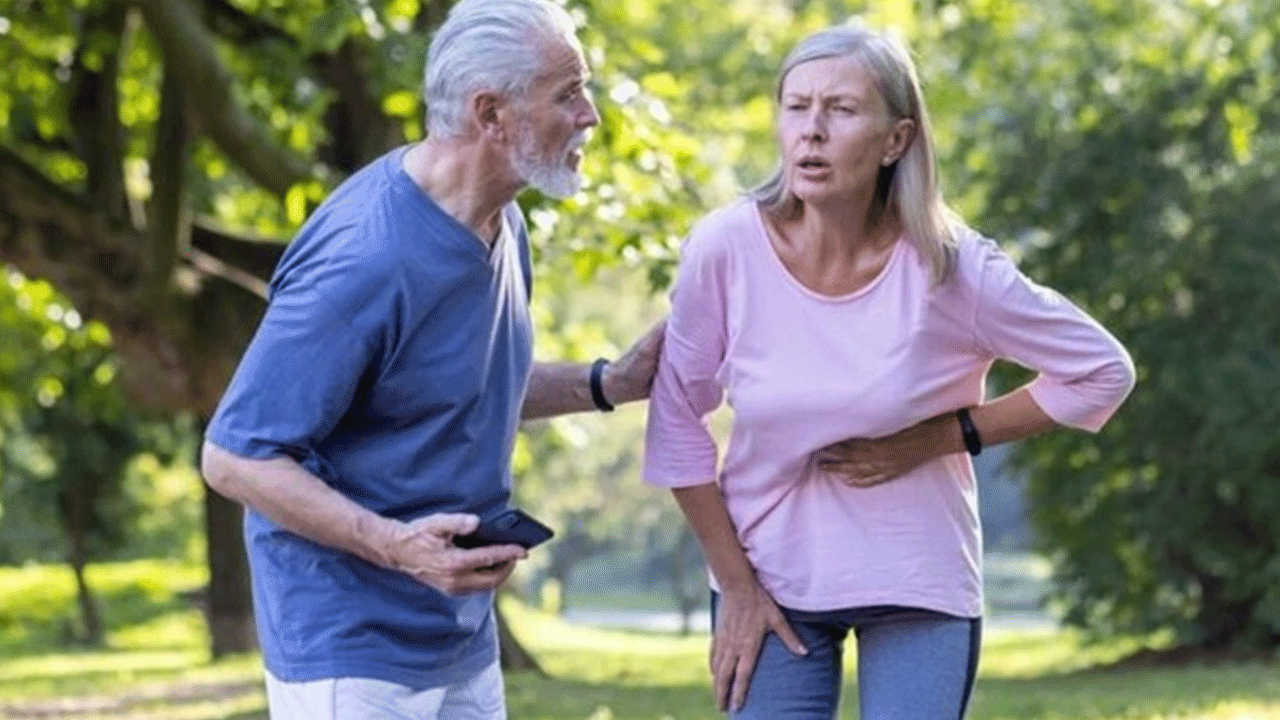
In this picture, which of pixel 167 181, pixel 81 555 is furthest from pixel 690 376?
pixel 81 555

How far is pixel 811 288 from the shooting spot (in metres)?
5.11

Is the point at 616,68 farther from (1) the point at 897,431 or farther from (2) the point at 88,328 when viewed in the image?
(1) the point at 897,431

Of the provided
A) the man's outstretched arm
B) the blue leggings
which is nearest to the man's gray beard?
the man's outstretched arm

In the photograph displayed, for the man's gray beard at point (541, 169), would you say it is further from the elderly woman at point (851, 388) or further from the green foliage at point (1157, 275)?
the green foliage at point (1157, 275)

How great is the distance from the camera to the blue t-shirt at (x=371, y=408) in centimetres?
455

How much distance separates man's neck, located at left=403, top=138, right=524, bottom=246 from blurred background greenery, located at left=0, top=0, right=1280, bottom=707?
8.07m

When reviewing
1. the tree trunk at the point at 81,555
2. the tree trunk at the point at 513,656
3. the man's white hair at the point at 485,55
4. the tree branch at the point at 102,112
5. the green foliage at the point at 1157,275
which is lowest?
the tree trunk at the point at 81,555

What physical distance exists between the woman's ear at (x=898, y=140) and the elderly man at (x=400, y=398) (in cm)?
55

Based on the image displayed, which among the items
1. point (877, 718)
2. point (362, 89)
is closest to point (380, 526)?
point (877, 718)

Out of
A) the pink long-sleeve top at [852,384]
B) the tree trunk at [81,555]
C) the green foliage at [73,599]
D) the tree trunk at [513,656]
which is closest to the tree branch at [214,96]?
the tree trunk at [513,656]

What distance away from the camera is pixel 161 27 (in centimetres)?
1630

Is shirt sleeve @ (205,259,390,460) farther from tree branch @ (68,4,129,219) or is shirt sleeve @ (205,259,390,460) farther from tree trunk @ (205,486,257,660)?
tree trunk @ (205,486,257,660)

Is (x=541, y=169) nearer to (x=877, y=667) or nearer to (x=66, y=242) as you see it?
(x=877, y=667)

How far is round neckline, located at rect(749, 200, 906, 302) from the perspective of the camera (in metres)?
5.09
